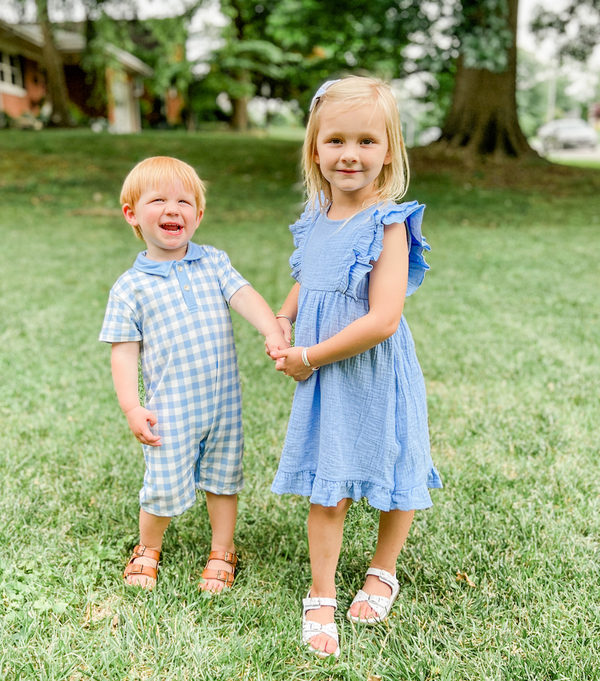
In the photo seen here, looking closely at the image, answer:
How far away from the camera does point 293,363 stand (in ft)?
5.62

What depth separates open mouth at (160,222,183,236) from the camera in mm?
1879

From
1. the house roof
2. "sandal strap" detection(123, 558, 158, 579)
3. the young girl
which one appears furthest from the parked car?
"sandal strap" detection(123, 558, 158, 579)

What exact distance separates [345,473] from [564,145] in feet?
117

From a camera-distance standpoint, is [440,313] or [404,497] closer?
[404,497]

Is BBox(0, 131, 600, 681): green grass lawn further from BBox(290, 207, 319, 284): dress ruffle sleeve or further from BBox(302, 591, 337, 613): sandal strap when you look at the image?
BBox(290, 207, 319, 284): dress ruffle sleeve

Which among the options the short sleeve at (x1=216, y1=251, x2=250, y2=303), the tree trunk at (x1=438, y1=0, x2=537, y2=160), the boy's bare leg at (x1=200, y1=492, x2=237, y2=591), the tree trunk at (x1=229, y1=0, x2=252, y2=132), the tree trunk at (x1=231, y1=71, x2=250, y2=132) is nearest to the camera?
the short sleeve at (x1=216, y1=251, x2=250, y2=303)

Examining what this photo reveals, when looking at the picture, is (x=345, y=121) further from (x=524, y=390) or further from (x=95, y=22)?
(x=95, y=22)

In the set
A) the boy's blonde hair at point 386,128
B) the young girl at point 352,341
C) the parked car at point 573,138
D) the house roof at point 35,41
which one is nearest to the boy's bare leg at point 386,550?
the young girl at point 352,341

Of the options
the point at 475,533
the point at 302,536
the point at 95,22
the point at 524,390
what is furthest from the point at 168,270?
the point at 95,22

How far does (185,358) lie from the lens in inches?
75.2

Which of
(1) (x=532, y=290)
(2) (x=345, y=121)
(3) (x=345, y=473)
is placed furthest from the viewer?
(1) (x=532, y=290)

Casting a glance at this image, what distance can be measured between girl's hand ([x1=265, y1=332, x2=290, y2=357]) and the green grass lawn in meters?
0.74

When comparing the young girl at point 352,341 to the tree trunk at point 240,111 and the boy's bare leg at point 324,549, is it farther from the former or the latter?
the tree trunk at point 240,111

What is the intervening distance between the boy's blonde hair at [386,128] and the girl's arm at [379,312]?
6.0 inches
